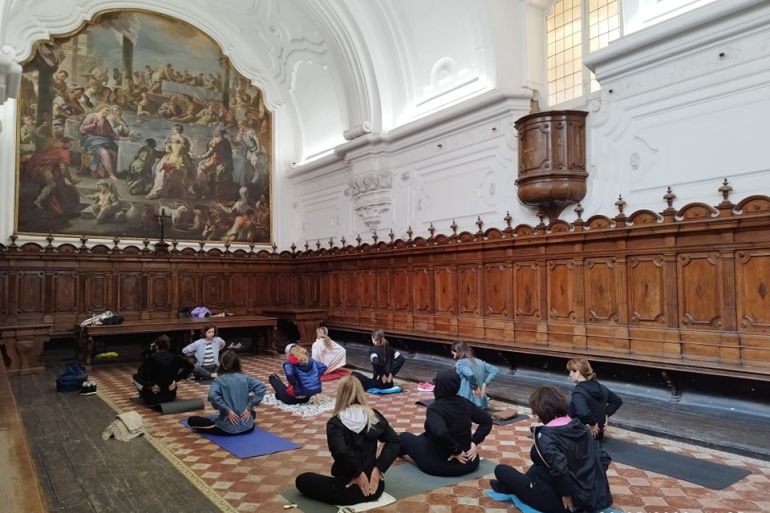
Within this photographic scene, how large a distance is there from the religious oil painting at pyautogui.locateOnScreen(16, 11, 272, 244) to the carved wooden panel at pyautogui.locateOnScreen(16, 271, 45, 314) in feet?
6.42

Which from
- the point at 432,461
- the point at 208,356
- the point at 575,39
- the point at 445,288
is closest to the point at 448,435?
the point at 432,461

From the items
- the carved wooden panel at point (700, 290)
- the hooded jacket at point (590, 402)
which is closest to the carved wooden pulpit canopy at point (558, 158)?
the carved wooden panel at point (700, 290)

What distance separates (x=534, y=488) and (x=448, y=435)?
835 millimetres

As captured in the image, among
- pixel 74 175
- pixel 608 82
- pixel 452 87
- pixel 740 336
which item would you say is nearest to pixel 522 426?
pixel 740 336

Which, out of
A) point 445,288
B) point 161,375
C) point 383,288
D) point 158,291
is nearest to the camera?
point 161,375

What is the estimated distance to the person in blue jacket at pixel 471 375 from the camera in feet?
21.2

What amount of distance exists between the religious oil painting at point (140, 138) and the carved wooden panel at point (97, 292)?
6.58ft

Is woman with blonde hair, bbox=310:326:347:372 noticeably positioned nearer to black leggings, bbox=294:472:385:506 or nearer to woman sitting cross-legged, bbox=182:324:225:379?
woman sitting cross-legged, bbox=182:324:225:379

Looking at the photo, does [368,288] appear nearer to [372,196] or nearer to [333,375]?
[372,196]

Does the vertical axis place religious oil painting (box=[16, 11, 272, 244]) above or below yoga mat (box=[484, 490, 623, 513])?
above

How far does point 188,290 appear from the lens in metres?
14.0

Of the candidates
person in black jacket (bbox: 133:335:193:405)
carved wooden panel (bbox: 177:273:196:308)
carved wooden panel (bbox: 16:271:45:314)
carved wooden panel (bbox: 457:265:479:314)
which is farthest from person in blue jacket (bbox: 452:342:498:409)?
carved wooden panel (bbox: 16:271:45:314)

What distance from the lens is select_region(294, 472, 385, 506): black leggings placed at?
3953mm

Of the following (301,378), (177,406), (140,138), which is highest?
(140,138)
